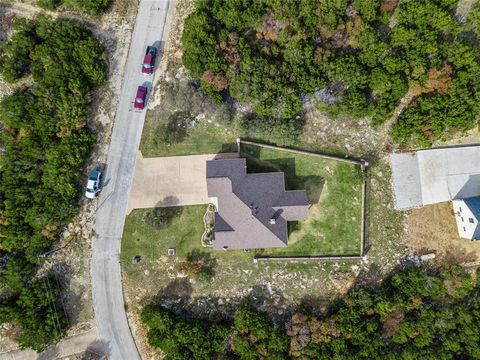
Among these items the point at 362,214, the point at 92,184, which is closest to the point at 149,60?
the point at 92,184

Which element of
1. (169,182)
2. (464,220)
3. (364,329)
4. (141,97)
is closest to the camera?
(364,329)

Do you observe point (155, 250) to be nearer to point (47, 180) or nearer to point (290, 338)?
point (47, 180)

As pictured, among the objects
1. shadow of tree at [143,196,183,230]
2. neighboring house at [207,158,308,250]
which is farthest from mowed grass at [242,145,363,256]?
shadow of tree at [143,196,183,230]

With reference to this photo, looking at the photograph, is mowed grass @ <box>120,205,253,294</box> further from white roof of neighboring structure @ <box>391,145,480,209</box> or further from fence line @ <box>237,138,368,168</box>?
white roof of neighboring structure @ <box>391,145,480,209</box>

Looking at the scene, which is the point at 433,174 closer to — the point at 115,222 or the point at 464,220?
the point at 464,220

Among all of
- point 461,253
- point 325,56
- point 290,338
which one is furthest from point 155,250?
point 461,253

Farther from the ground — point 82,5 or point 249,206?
point 82,5
